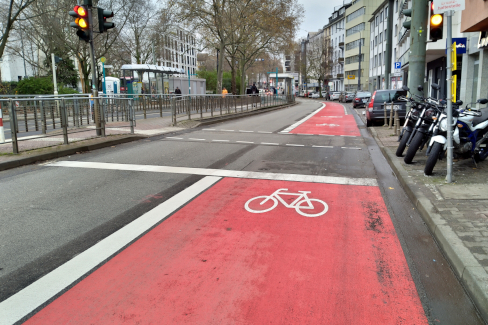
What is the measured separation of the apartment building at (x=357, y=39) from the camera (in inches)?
3137

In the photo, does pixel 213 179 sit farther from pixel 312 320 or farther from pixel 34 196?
pixel 312 320

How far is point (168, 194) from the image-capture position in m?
6.24

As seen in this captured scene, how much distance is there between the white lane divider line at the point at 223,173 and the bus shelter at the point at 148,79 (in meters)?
26.2

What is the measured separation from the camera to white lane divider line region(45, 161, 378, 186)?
7.25 meters

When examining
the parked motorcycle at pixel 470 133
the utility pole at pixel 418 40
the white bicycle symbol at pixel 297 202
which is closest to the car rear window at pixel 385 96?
the utility pole at pixel 418 40

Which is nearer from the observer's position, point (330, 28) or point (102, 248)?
point (102, 248)

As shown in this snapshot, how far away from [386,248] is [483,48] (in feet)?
45.8

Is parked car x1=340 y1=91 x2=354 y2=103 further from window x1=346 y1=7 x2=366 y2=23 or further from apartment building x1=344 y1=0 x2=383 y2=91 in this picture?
window x1=346 y1=7 x2=366 y2=23

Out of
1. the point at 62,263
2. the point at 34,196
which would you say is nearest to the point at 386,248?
the point at 62,263

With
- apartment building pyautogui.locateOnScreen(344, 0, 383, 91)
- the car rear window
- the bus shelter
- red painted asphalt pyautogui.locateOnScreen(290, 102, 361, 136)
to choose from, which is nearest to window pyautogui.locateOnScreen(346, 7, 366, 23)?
apartment building pyautogui.locateOnScreen(344, 0, 383, 91)

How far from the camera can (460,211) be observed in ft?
16.1

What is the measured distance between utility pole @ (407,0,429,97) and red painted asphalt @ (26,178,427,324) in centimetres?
717

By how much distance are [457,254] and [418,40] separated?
8543mm

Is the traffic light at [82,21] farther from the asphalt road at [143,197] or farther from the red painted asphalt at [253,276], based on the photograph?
the red painted asphalt at [253,276]
